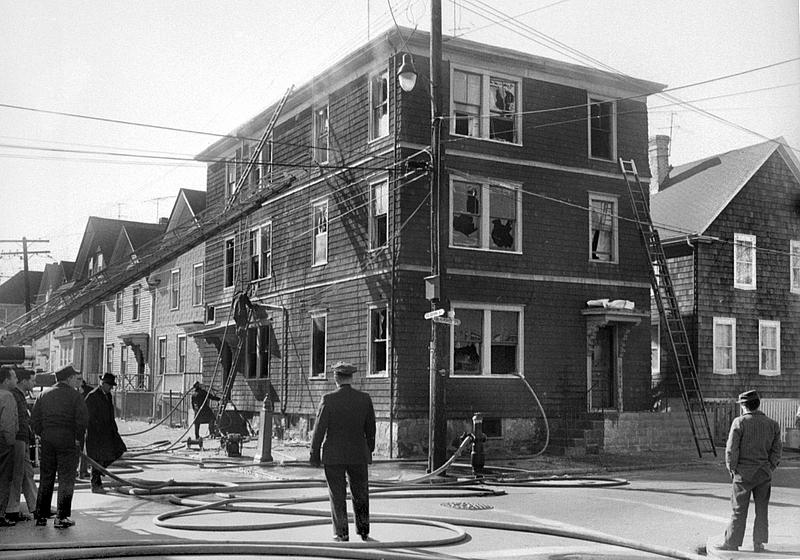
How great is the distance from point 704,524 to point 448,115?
14406 mm

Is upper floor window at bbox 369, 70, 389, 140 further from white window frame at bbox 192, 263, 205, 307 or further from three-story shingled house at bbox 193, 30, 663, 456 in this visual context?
white window frame at bbox 192, 263, 205, 307

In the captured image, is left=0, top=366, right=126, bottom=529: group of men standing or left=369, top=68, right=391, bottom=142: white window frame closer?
left=0, top=366, right=126, bottom=529: group of men standing

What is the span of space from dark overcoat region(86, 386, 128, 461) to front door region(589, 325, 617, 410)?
47.8ft

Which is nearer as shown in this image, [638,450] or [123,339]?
[638,450]

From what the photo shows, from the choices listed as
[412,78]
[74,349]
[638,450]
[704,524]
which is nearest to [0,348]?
[412,78]

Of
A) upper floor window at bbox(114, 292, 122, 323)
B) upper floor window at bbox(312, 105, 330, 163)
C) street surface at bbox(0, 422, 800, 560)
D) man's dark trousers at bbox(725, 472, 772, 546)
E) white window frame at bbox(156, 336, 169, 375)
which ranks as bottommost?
street surface at bbox(0, 422, 800, 560)

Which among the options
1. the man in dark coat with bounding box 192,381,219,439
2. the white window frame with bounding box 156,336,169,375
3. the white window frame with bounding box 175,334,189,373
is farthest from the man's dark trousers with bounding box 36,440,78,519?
the white window frame with bounding box 156,336,169,375

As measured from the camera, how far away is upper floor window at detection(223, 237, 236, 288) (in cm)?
3245

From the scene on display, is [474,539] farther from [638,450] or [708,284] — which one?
[708,284]

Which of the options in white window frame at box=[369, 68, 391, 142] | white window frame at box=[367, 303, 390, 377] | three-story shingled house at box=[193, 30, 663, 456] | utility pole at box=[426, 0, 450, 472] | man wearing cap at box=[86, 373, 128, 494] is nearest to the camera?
man wearing cap at box=[86, 373, 128, 494]

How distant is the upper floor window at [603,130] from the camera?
1030 inches

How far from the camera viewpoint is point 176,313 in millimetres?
40000

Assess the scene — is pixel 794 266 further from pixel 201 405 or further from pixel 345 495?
pixel 345 495

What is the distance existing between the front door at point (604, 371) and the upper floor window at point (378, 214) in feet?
22.6
